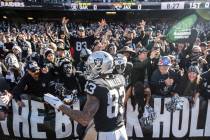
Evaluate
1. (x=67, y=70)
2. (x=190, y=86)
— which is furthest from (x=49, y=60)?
(x=190, y=86)

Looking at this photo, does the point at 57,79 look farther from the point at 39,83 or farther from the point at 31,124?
the point at 31,124

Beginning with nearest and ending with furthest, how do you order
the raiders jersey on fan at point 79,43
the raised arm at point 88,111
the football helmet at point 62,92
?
the raised arm at point 88,111 → the football helmet at point 62,92 → the raiders jersey on fan at point 79,43

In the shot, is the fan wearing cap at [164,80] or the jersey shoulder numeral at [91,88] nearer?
the jersey shoulder numeral at [91,88]

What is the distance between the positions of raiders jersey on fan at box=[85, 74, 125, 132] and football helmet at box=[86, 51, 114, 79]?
8 centimetres

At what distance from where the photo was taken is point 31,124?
6148 mm

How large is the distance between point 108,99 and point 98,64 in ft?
1.23

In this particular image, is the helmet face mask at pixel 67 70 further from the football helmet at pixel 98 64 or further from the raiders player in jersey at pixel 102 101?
the football helmet at pixel 98 64

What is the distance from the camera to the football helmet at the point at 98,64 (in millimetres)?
4008

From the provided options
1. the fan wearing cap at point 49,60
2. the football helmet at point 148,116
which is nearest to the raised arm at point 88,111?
the football helmet at point 148,116

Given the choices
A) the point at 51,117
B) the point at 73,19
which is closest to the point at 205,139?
the point at 51,117

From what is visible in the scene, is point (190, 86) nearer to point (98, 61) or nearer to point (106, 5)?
point (98, 61)

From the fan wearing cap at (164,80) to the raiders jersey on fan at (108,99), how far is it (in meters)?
2.00

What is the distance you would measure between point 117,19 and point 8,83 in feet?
93.2

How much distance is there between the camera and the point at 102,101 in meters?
4.02
